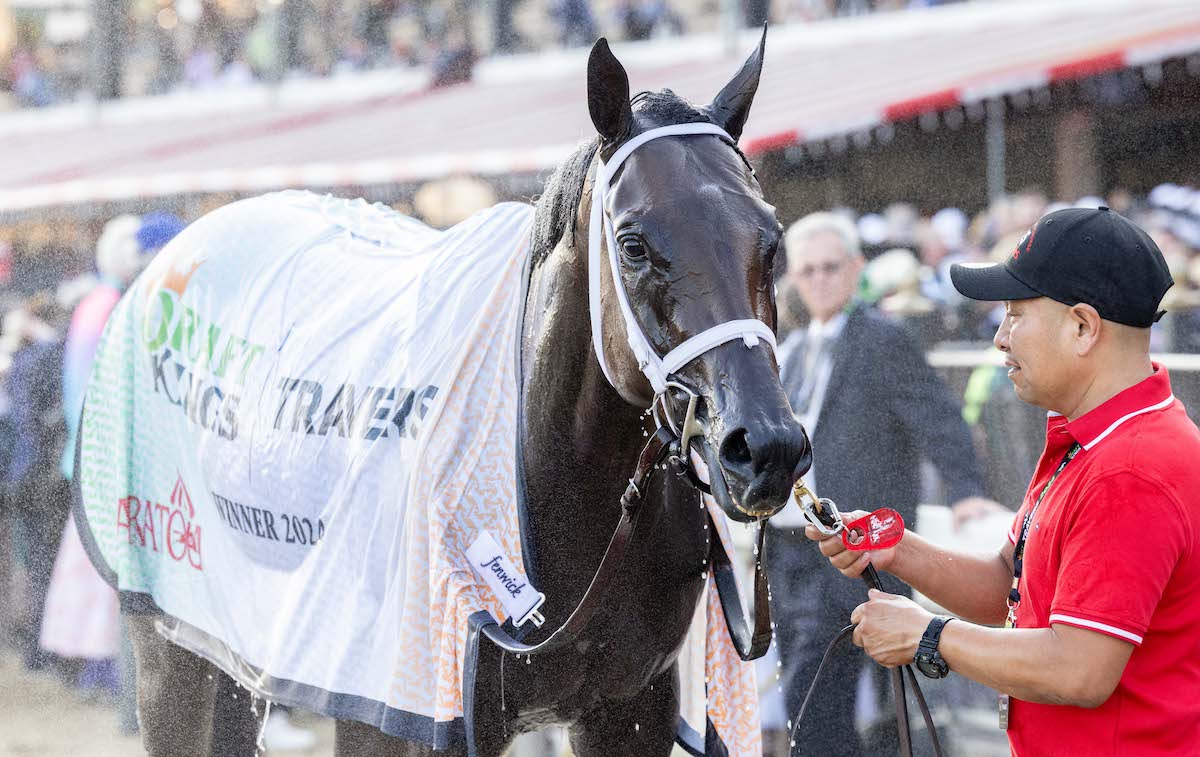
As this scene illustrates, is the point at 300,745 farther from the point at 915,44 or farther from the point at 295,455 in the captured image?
the point at 915,44

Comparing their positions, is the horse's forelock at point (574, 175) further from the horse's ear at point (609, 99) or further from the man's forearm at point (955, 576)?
the man's forearm at point (955, 576)

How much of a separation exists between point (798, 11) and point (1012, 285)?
12398 millimetres

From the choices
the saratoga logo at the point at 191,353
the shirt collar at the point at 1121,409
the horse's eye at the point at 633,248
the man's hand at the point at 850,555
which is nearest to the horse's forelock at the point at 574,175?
the horse's eye at the point at 633,248

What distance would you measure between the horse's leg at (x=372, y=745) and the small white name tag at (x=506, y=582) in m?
0.28

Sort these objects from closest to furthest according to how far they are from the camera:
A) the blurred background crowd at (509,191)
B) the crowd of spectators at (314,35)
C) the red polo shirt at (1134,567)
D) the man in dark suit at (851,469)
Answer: the red polo shirt at (1134,567)
the man in dark suit at (851,469)
the blurred background crowd at (509,191)
the crowd of spectators at (314,35)

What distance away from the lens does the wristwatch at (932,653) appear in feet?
6.71

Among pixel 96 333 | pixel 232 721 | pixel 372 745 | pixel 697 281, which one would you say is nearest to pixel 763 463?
pixel 697 281

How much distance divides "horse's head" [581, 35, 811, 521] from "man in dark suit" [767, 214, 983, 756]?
1.81 metres

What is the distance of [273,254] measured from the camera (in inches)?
141

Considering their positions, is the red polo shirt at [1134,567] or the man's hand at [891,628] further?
the man's hand at [891,628]

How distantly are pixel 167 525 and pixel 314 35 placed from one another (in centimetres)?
1668

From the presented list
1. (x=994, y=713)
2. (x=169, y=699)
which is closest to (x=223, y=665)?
(x=169, y=699)

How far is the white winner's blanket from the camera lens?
2475mm

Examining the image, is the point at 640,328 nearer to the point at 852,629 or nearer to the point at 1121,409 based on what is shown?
the point at 852,629
